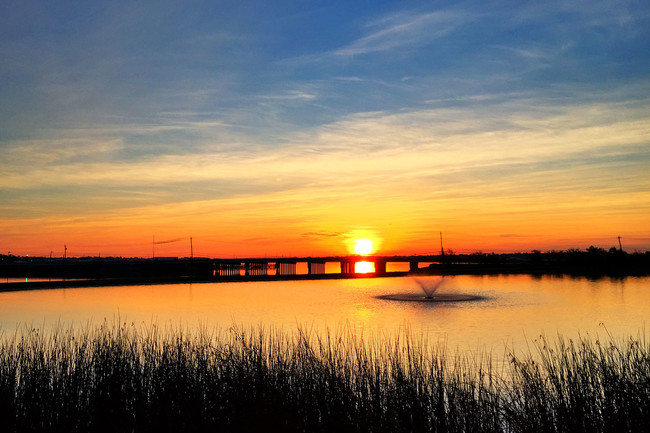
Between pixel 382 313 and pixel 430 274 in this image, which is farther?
pixel 430 274

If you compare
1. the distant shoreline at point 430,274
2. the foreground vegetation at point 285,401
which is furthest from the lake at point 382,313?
the distant shoreline at point 430,274

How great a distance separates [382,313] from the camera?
45.5m

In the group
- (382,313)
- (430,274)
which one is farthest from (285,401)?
(430,274)

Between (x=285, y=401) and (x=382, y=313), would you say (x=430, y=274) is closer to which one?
(x=382, y=313)

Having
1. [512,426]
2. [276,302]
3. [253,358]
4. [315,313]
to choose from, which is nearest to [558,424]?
[512,426]

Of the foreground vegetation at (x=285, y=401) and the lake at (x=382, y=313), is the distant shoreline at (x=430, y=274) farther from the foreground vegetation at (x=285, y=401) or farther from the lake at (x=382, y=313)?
the foreground vegetation at (x=285, y=401)

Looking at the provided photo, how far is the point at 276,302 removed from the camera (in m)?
54.4

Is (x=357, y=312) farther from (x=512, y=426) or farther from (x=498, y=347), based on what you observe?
(x=512, y=426)

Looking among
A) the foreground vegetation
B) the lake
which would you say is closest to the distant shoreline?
the lake

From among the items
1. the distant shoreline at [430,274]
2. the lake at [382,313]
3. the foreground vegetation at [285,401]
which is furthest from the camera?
the distant shoreline at [430,274]

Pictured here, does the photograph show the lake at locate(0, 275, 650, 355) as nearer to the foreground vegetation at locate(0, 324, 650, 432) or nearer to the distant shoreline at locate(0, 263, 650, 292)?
the foreground vegetation at locate(0, 324, 650, 432)

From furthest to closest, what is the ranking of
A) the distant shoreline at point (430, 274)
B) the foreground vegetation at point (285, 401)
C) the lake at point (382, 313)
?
the distant shoreline at point (430, 274) < the lake at point (382, 313) < the foreground vegetation at point (285, 401)

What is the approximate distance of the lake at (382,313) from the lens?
108ft

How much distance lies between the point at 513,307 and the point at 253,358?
1499 inches
